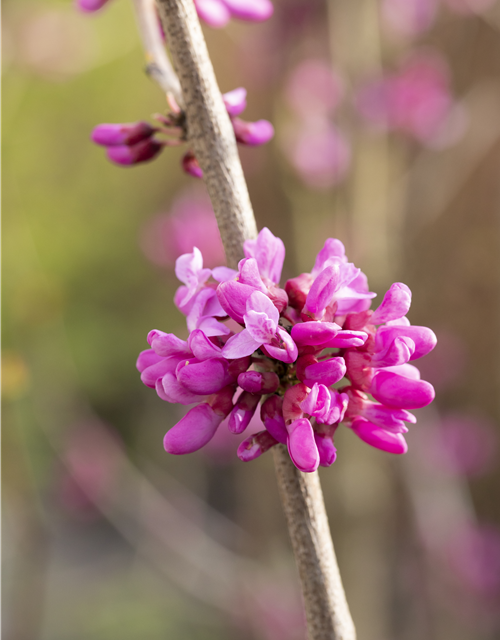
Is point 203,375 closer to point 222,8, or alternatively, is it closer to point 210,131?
point 210,131

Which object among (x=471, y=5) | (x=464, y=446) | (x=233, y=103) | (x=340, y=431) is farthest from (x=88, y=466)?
(x=471, y=5)

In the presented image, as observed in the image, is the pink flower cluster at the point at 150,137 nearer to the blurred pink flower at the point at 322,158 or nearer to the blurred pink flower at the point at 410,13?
the blurred pink flower at the point at 322,158

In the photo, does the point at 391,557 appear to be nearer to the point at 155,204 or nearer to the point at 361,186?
the point at 361,186

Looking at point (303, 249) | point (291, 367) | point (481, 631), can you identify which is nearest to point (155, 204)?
point (303, 249)

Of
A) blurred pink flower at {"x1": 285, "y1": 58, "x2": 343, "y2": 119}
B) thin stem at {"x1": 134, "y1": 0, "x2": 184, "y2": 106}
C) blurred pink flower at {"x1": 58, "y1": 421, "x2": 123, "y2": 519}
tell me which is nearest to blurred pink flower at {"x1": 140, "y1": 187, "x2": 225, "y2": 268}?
blurred pink flower at {"x1": 285, "y1": 58, "x2": 343, "y2": 119}

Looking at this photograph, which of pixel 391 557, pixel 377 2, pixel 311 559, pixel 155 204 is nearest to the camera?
pixel 311 559

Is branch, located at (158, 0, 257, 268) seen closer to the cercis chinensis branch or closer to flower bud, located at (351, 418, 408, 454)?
the cercis chinensis branch

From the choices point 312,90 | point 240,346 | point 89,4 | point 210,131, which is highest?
point 312,90
